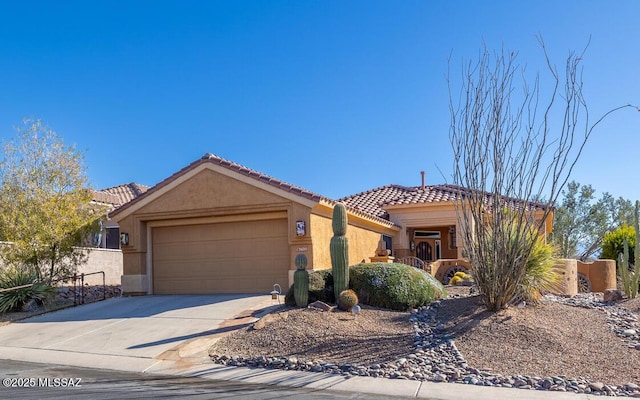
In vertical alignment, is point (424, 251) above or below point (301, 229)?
below

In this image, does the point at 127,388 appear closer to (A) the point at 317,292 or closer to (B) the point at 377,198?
(A) the point at 317,292

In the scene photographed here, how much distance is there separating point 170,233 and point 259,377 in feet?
33.5

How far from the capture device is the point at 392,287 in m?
12.5

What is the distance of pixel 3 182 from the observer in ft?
60.5

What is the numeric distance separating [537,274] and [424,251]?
12.6 meters

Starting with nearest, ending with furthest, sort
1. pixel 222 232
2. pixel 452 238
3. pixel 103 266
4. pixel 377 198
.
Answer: pixel 222 232
pixel 103 266
pixel 452 238
pixel 377 198

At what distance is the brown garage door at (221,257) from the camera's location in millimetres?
16406

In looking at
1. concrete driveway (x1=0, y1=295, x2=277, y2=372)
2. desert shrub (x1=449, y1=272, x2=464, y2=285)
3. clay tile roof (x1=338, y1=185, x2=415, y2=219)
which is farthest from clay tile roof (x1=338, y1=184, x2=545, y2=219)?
concrete driveway (x1=0, y1=295, x2=277, y2=372)

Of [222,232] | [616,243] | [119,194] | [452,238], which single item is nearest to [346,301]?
[222,232]

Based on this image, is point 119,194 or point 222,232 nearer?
point 222,232

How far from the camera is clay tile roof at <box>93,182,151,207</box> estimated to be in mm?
24661

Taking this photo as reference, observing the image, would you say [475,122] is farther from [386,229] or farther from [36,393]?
[386,229]

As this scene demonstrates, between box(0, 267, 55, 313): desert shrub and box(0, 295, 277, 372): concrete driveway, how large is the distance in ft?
3.47

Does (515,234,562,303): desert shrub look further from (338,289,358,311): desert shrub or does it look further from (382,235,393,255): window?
(382,235,393,255): window
